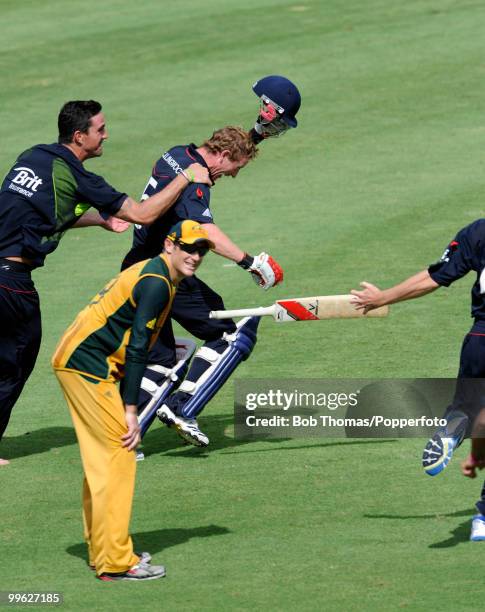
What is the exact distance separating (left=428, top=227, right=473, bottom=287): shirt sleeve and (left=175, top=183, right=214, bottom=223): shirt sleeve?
7.85 ft

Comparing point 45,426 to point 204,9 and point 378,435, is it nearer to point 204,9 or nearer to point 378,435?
point 378,435

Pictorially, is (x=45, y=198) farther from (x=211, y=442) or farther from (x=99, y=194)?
(x=211, y=442)

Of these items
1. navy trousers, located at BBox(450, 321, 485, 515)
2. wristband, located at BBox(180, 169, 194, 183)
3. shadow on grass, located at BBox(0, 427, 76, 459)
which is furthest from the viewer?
shadow on grass, located at BBox(0, 427, 76, 459)

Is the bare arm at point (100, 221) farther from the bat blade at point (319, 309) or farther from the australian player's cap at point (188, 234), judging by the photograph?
the australian player's cap at point (188, 234)

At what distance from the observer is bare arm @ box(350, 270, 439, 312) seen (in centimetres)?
870

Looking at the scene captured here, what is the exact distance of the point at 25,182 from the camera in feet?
33.1

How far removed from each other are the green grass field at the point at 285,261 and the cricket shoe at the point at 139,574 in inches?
2.5

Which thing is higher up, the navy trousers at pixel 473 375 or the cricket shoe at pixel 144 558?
the navy trousers at pixel 473 375

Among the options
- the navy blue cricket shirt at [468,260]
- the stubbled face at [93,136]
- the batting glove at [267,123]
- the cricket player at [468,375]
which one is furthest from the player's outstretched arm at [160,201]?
the navy blue cricket shirt at [468,260]

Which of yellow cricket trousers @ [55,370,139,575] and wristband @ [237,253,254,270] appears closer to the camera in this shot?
Answer: yellow cricket trousers @ [55,370,139,575]

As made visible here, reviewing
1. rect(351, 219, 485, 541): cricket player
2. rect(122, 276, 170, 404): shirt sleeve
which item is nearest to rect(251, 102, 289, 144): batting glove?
rect(351, 219, 485, 541): cricket player

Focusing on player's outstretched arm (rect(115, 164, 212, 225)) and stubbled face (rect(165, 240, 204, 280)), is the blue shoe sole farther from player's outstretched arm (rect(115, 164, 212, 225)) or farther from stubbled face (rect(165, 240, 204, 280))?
player's outstretched arm (rect(115, 164, 212, 225))

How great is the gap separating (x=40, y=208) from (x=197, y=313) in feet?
4.77

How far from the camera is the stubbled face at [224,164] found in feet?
34.8
